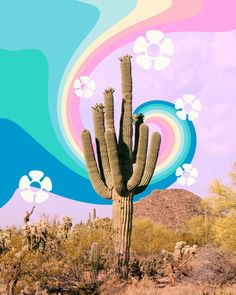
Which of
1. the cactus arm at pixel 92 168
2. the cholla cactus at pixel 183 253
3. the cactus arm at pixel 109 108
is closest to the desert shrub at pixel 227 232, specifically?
the cholla cactus at pixel 183 253

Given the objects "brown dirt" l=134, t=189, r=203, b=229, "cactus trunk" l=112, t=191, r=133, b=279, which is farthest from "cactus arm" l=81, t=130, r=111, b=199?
"brown dirt" l=134, t=189, r=203, b=229

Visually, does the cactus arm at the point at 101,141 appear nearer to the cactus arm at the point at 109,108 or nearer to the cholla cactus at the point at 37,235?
the cactus arm at the point at 109,108

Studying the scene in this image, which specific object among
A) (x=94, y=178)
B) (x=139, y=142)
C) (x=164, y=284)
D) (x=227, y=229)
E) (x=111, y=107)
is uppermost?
(x=111, y=107)

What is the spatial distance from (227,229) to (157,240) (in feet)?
26.4

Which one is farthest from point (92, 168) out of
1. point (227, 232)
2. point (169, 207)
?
point (169, 207)

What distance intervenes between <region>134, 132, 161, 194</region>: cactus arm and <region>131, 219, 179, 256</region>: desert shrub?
746 centimetres

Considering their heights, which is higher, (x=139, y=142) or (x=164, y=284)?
(x=139, y=142)

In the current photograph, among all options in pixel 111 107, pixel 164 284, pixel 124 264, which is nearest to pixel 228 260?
pixel 164 284

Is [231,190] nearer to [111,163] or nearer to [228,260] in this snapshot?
[228,260]

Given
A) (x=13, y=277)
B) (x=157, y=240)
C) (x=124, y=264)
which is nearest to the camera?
(x=13, y=277)

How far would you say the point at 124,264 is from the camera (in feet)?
46.9

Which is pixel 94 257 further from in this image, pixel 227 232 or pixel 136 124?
pixel 227 232

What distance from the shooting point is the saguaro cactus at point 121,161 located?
46.8ft

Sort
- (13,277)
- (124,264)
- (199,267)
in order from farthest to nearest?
(124,264) < (199,267) < (13,277)
